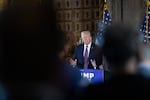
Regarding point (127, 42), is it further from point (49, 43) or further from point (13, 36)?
point (13, 36)

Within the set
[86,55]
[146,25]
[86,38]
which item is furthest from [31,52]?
[146,25]

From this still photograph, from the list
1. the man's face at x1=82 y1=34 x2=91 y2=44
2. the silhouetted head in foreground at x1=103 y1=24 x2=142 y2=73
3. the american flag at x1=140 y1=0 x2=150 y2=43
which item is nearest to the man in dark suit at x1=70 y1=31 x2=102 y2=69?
the man's face at x1=82 y1=34 x2=91 y2=44

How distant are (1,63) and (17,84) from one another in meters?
0.11

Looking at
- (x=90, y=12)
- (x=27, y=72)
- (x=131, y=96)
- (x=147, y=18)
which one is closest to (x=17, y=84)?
(x=27, y=72)

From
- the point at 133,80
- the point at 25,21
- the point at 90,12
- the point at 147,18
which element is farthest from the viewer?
the point at 90,12

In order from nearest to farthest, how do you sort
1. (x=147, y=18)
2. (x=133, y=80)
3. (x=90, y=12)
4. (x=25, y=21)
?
(x=25, y=21) < (x=133, y=80) < (x=147, y=18) < (x=90, y=12)

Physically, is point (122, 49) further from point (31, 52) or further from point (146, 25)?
point (146, 25)

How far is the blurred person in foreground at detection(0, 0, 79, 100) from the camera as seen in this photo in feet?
6.07

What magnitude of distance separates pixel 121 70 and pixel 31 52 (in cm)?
38

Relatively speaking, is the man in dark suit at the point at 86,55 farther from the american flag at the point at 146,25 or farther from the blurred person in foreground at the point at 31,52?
the blurred person in foreground at the point at 31,52

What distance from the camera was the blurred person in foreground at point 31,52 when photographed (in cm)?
185

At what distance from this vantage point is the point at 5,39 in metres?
1.88

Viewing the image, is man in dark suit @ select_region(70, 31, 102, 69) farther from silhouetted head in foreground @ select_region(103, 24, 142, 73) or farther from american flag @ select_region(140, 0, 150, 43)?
silhouetted head in foreground @ select_region(103, 24, 142, 73)

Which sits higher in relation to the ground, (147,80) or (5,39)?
(5,39)
